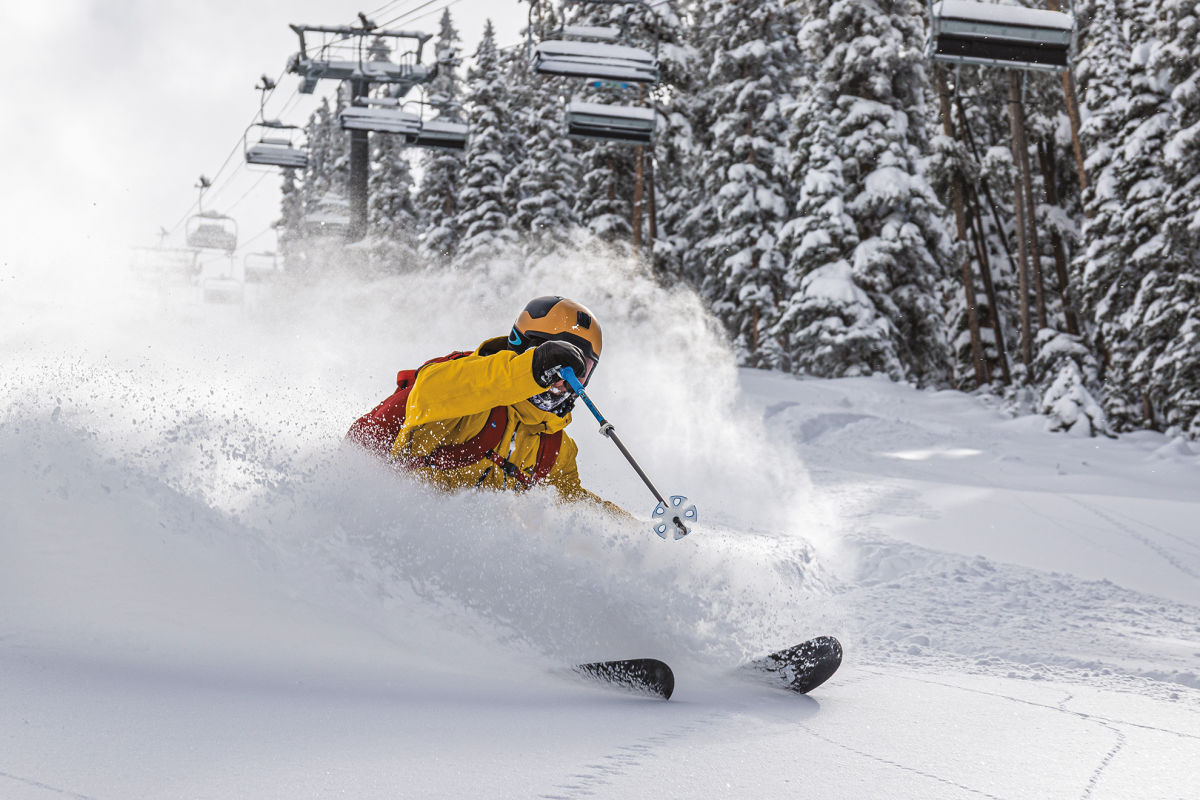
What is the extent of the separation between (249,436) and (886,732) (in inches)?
112

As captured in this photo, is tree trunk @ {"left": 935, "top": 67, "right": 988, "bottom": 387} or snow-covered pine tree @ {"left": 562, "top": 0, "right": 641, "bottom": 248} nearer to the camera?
tree trunk @ {"left": 935, "top": 67, "right": 988, "bottom": 387}

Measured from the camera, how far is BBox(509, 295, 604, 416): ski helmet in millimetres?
3895

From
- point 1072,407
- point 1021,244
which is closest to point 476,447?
point 1072,407

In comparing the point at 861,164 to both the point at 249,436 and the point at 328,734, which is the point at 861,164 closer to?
the point at 249,436

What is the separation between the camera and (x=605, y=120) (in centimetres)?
1481

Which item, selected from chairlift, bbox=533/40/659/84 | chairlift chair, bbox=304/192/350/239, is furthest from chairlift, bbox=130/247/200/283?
chairlift, bbox=533/40/659/84

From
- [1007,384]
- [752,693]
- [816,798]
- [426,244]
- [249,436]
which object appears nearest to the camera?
[816,798]

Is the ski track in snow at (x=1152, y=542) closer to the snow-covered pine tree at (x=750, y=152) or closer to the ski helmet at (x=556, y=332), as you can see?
the ski helmet at (x=556, y=332)

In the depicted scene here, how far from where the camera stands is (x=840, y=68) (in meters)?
20.5

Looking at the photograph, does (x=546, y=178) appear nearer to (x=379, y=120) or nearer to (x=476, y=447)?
(x=379, y=120)

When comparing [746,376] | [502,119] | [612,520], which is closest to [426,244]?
[502,119]

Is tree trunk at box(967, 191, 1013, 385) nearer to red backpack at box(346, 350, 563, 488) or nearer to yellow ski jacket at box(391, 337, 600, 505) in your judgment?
yellow ski jacket at box(391, 337, 600, 505)

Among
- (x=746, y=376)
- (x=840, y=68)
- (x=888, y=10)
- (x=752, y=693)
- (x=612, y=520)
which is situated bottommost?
(x=746, y=376)

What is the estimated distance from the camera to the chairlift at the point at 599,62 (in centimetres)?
1286
